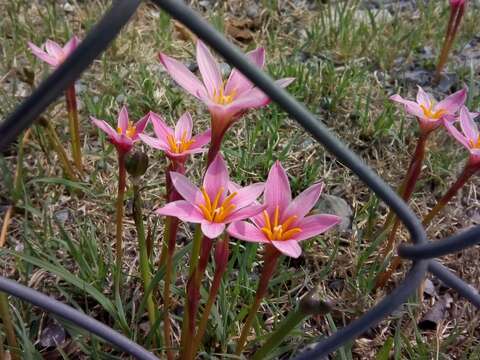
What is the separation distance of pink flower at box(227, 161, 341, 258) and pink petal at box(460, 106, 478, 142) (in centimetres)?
37

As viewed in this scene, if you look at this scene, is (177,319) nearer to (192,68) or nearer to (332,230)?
(332,230)

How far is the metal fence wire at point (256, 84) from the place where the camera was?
435 mm

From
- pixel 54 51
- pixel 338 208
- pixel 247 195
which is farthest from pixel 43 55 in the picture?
pixel 338 208

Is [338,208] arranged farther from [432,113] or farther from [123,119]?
[123,119]

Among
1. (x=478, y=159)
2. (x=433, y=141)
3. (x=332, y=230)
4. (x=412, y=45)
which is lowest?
(x=332, y=230)

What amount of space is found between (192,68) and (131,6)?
4.69 feet

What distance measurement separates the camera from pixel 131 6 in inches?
17.6

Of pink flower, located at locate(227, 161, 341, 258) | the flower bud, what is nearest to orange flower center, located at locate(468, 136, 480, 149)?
pink flower, located at locate(227, 161, 341, 258)

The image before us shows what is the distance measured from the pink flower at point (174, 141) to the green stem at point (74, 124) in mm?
402

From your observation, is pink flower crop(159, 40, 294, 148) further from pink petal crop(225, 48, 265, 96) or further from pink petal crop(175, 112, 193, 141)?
pink petal crop(175, 112, 193, 141)

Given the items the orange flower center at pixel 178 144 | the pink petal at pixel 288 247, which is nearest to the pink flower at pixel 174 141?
the orange flower center at pixel 178 144

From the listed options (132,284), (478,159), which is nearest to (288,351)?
(132,284)

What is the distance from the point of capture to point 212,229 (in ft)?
2.29

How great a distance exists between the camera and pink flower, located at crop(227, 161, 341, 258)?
73 centimetres
